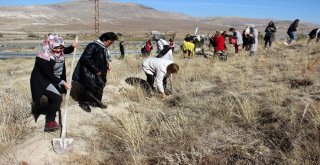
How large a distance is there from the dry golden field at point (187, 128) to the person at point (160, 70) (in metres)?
0.32

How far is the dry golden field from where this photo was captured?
4.74 m

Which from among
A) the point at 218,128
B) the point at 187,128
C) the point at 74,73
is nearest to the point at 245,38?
the point at 74,73

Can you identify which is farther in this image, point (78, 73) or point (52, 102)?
point (78, 73)

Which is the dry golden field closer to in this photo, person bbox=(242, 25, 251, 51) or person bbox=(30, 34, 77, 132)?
person bbox=(30, 34, 77, 132)

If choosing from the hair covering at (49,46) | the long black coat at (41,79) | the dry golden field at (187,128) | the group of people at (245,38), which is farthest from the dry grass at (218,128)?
the group of people at (245,38)

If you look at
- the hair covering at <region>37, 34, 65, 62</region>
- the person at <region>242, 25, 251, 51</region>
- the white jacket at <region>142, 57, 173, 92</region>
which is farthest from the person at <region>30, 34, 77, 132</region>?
the person at <region>242, 25, 251, 51</region>

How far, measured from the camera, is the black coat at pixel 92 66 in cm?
681

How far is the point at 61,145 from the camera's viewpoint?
5449 mm

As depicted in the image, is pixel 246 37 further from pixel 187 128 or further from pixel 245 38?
pixel 187 128

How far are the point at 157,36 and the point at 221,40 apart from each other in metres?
3.87

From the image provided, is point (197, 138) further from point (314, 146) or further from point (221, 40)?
point (221, 40)

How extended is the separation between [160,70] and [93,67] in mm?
1408

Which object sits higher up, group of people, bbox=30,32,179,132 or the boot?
group of people, bbox=30,32,179,132

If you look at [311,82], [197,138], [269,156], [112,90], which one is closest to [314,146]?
[269,156]
